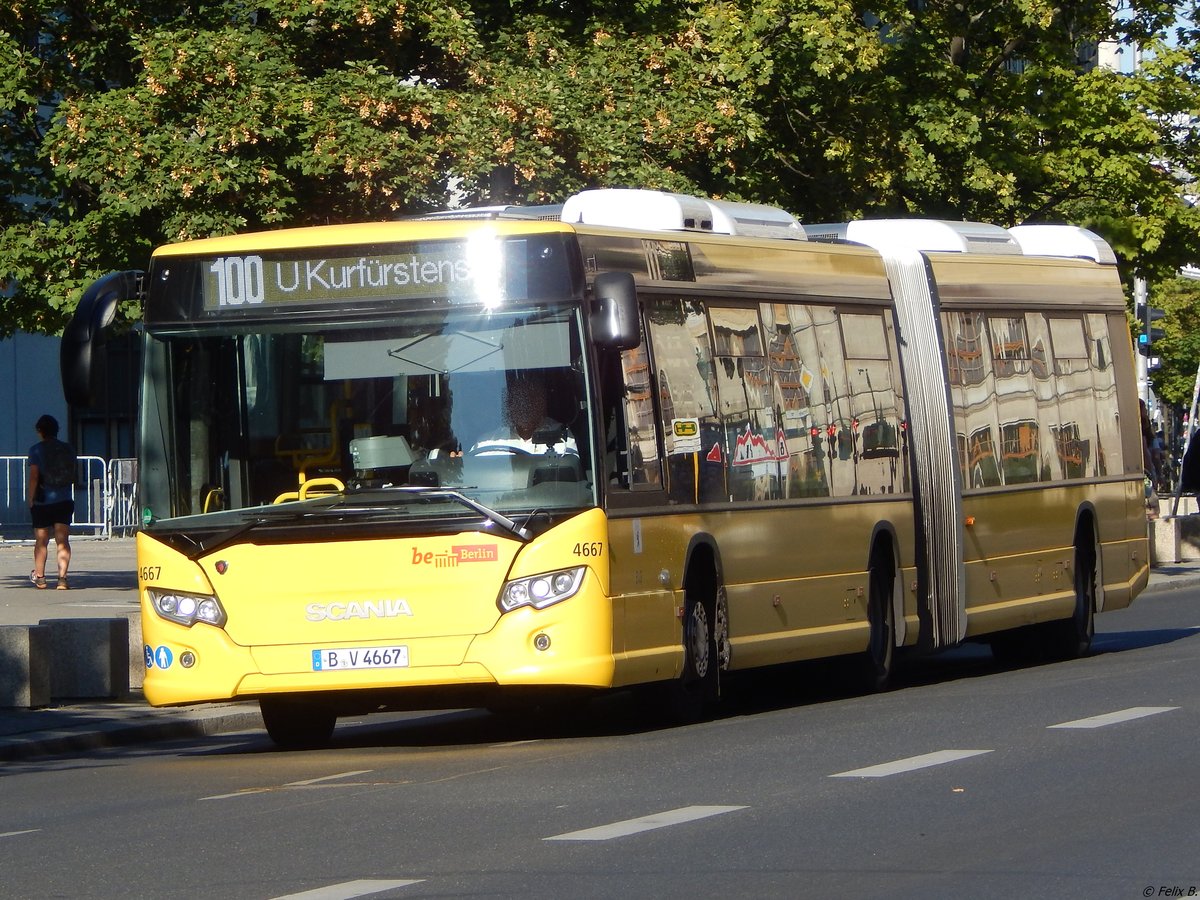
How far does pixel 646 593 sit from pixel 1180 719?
2.85 metres

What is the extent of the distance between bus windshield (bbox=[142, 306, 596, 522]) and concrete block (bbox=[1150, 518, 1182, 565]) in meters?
20.9

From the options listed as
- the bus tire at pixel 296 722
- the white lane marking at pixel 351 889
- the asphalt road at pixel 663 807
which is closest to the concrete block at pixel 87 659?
the asphalt road at pixel 663 807

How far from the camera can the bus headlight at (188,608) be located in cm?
1265

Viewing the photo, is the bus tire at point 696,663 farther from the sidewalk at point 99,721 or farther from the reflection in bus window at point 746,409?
the sidewalk at point 99,721

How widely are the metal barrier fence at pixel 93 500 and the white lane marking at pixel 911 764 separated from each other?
1046 inches

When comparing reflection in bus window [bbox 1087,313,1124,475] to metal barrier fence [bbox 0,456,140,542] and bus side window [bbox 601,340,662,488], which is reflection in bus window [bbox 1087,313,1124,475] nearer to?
bus side window [bbox 601,340,662,488]

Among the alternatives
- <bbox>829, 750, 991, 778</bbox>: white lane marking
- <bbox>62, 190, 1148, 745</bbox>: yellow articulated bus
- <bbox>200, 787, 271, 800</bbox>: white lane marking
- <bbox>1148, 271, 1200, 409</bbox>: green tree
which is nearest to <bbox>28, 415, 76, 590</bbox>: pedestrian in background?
<bbox>62, 190, 1148, 745</bbox>: yellow articulated bus

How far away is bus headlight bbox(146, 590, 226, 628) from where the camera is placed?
41.5ft

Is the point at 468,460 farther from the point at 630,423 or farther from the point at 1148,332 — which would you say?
the point at 1148,332

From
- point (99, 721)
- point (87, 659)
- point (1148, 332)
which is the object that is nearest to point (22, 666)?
point (87, 659)

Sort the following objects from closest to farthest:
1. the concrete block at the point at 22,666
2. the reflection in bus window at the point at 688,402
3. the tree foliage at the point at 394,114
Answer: the reflection in bus window at the point at 688,402 < the concrete block at the point at 22,666 < the tree foliage at the point at 394,114

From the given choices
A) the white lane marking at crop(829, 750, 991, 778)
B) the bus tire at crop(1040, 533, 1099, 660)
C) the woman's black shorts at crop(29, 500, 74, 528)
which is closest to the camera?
the white lane marking at crop(829, 750, 991, 778)

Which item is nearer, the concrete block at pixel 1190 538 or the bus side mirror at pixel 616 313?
the bus side mirror at pixel 616 313

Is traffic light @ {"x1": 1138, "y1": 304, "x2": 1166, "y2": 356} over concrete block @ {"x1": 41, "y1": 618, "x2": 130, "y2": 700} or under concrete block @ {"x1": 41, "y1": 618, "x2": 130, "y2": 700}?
over
